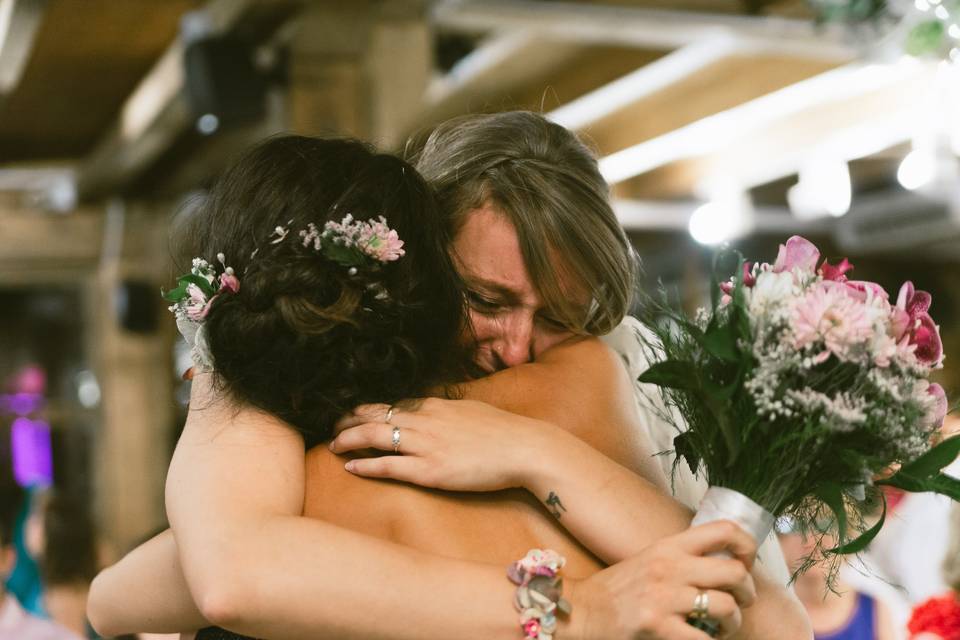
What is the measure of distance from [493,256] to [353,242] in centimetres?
27

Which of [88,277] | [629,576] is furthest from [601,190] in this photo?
[88,277]

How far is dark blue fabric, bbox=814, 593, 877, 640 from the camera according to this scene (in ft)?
12.0

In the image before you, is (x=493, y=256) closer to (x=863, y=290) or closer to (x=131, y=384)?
(x=863, y=290)

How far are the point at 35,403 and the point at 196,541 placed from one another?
434 inches

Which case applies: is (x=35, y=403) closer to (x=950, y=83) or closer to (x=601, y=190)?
(x=950, y=83)

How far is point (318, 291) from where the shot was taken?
1436 millimetres

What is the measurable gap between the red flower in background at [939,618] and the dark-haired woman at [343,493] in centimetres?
141

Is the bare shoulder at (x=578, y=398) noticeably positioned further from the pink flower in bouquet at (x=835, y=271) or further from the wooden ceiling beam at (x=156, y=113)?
the wooden ceiling beam at (x=156, y=113)

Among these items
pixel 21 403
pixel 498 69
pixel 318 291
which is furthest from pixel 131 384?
pixel 318 291

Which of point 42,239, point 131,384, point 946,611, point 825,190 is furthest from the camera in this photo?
point 131,384

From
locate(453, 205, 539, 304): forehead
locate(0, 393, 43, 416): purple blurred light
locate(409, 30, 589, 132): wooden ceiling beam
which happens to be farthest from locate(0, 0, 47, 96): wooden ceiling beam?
locate(0, 393, 43, 416): purple blurred light

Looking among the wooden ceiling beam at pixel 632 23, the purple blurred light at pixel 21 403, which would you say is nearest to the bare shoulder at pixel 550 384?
the wooden ceiling beam at pixel 632 23

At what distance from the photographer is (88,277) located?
10391 millimetres

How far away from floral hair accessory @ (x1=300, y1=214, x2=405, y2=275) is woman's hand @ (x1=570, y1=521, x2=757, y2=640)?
432mm
